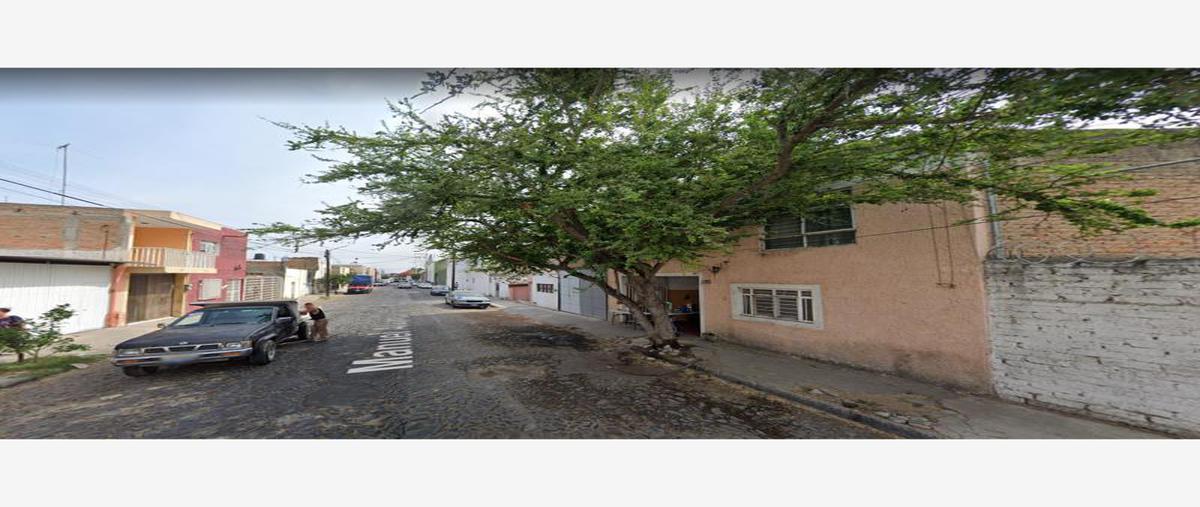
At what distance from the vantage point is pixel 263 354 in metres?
7.36

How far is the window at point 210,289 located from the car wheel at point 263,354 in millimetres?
17302

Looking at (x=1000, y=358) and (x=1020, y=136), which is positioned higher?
(x=1020, y=136)

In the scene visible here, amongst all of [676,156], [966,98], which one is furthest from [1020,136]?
[676,156]

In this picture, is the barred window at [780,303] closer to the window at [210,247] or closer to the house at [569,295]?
the house at [569,295]

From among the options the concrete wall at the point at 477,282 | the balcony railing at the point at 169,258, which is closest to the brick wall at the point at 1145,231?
the balcony railing at the point at 169,258

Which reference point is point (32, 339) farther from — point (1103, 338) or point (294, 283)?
point (294, 283)

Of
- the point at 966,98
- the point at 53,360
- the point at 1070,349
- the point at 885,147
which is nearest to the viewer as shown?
the point at 966,98

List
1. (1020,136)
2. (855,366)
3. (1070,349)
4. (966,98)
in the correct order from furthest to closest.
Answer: (855,366) < (1070,349) < (1020,136) < (966,98)

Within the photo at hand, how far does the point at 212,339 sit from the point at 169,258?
14564 mm

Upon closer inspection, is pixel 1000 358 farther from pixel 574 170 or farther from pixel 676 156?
pixel 574 170

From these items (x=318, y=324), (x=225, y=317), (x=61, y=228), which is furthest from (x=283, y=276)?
(x=225, y=317)

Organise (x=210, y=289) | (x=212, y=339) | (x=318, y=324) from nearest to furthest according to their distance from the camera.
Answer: (x=212, y=339), (x=318, y=324), (x=210, y=289)

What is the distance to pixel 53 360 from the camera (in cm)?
766

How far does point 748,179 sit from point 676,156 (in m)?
1.24
